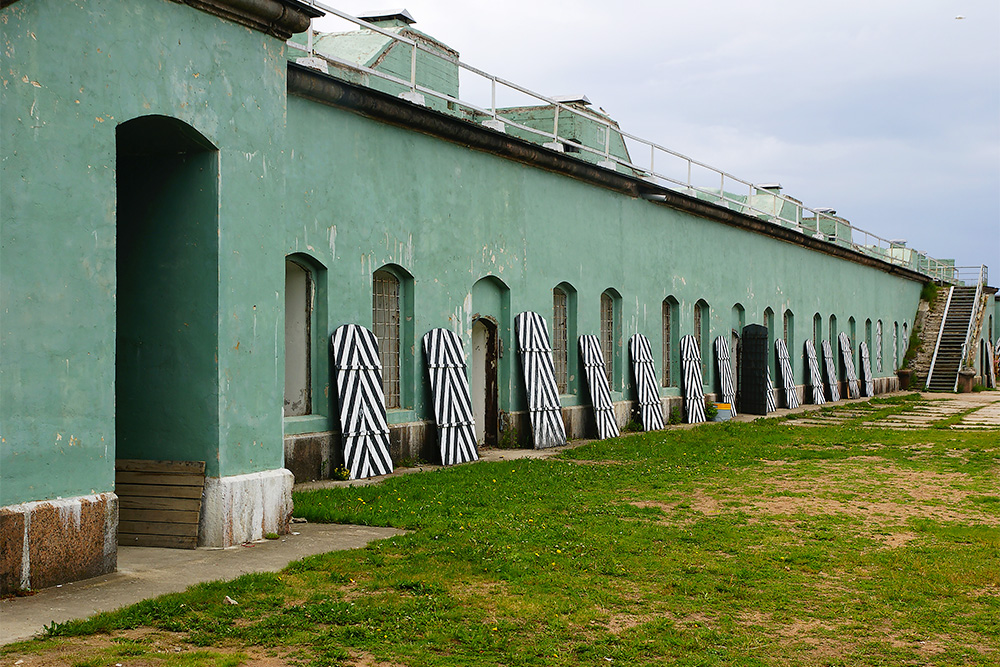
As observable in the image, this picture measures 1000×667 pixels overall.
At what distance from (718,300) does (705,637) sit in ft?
63.5

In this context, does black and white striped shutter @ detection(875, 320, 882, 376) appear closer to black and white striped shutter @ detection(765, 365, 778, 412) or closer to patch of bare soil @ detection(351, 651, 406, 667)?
black and white striped shutter @ detection(765, 365, 778, 412)

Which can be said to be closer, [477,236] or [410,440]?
[410,440]

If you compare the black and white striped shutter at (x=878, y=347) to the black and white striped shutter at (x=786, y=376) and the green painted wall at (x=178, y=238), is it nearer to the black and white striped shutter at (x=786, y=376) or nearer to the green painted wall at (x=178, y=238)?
the black and white striped shutter at (x=786, y=376)

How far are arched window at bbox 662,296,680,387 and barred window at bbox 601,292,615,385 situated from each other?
2.71 m

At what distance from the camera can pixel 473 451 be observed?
1460cm

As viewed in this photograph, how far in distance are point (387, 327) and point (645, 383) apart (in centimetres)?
781

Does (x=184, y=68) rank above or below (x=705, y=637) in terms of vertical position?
above

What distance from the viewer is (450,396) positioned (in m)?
14.5

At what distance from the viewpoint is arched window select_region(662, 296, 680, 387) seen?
73.7 ft

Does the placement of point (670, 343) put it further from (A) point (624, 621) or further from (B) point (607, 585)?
(A) point (624, 621)

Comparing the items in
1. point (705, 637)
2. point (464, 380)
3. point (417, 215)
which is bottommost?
point (705, 637)

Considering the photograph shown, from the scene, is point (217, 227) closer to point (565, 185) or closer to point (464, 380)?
point (464, 380)

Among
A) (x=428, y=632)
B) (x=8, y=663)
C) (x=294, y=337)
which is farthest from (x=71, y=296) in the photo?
(x=294, y=337)

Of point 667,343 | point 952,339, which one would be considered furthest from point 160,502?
point 952,339
